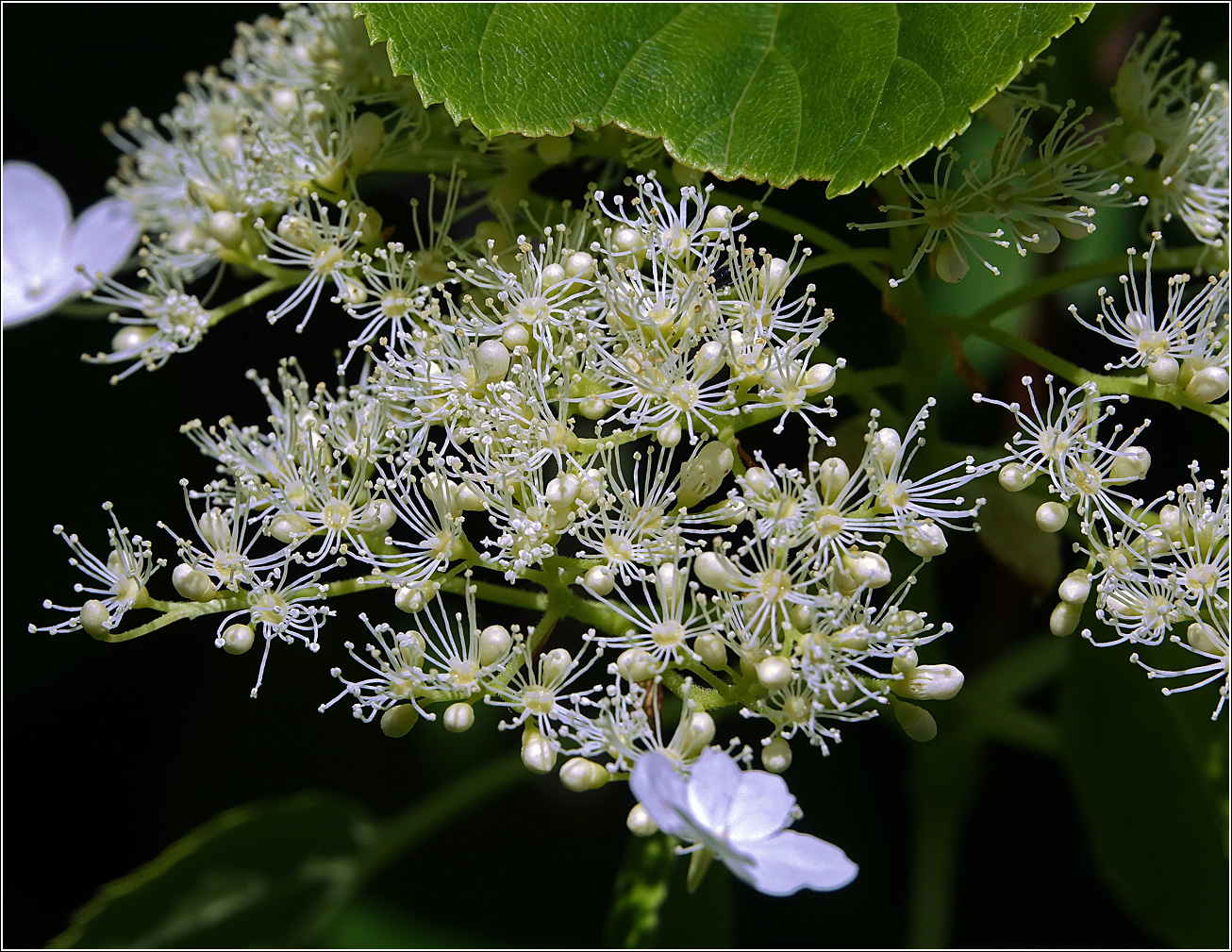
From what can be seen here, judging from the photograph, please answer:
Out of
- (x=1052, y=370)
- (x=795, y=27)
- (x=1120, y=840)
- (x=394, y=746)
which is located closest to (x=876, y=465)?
(x=1052, y=370)

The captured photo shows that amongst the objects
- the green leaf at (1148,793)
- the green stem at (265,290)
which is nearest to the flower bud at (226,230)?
the green stem at (265,290)

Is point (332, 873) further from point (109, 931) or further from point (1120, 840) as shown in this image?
point (1120, 840)

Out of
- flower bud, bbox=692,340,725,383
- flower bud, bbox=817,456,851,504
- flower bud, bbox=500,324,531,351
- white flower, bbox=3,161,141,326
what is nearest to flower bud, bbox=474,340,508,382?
flower bud, bbox=500,324,531,351

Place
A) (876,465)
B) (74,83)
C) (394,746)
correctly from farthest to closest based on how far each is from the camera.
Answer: (394,746) → (74,83) → (876,465)

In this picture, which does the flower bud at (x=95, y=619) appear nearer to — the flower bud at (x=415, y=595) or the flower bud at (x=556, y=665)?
the flower bud at (x=415, y=595)

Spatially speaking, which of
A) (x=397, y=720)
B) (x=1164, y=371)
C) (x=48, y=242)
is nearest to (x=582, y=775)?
(x=397, y=720)

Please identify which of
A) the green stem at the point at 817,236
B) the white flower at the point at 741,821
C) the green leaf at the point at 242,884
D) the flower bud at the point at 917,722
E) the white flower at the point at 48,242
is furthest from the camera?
the white flower at the point at 48,242
